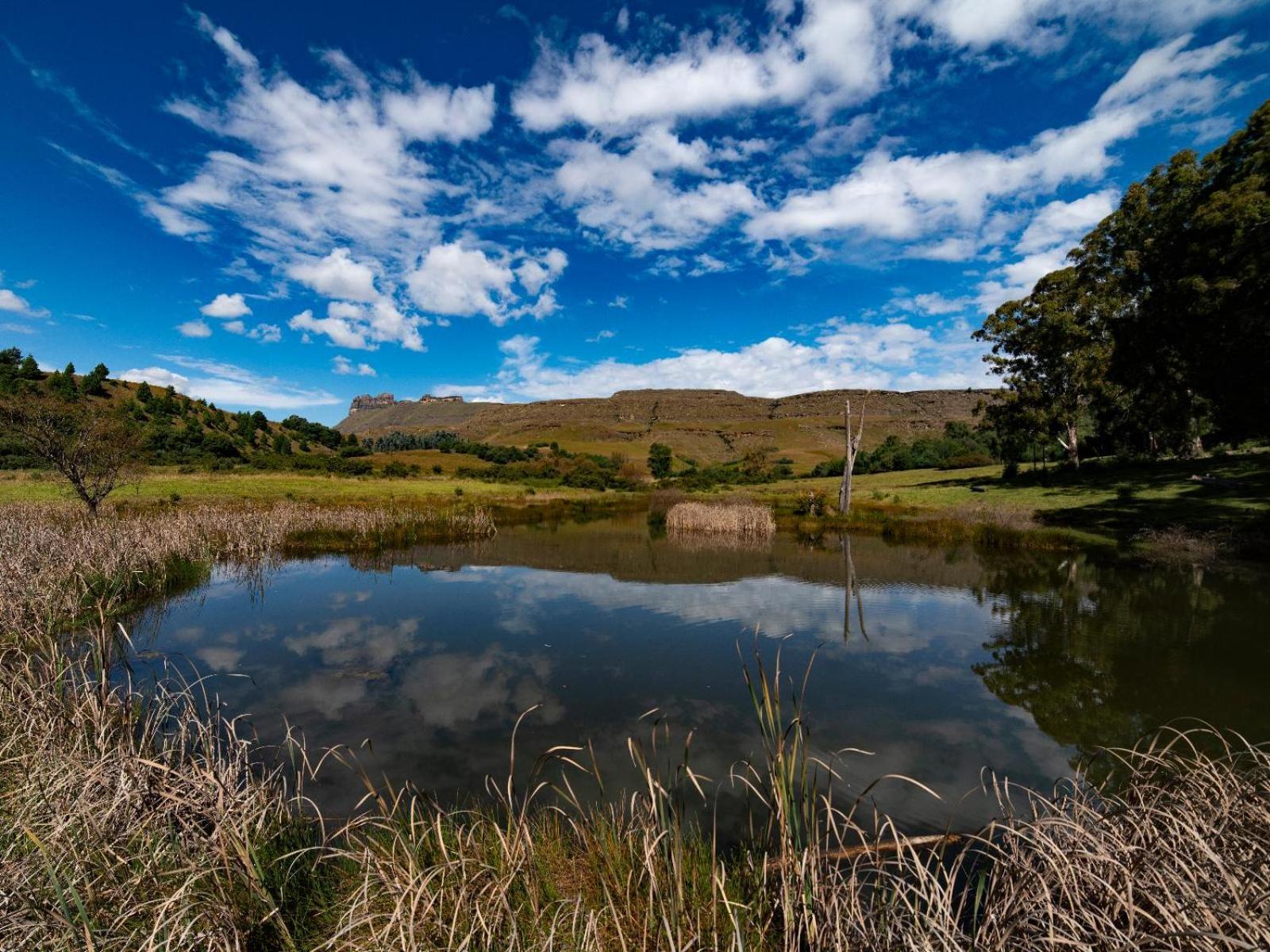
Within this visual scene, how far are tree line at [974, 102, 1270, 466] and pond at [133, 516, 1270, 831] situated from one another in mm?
7824

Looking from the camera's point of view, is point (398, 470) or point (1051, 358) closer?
point (1051, 358)

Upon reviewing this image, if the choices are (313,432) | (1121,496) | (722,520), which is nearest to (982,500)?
(1121,496)

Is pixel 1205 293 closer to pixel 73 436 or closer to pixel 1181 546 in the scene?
pixel 1181 546

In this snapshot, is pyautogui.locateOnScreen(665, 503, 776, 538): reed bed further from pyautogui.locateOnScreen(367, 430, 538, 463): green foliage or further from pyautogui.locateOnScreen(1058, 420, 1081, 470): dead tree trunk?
pyautogui.locateOnScreen(367, 430, 538, 463): green foliage

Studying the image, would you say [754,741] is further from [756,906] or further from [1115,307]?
[1115,307]

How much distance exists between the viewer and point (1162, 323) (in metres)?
20.5

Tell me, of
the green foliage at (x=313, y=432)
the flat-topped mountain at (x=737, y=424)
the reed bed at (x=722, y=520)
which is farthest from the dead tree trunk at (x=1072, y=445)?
the green foliage at (x=313, y=432)

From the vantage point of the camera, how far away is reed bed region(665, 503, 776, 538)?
94.9 feet

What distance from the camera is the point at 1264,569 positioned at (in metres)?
15.7

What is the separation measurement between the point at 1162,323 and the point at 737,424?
5422 inches

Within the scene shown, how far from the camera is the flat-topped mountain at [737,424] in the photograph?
12600cm

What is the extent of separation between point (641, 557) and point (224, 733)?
1620 cm

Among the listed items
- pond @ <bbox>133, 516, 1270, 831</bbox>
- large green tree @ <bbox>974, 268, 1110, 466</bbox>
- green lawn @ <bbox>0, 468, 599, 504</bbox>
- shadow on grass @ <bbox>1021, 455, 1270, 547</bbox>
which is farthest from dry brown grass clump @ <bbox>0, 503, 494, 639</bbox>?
large green tree @ <bbox>974, 268, 1110, 466</bbox>

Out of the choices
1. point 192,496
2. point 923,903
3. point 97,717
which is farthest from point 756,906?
point 192,496
